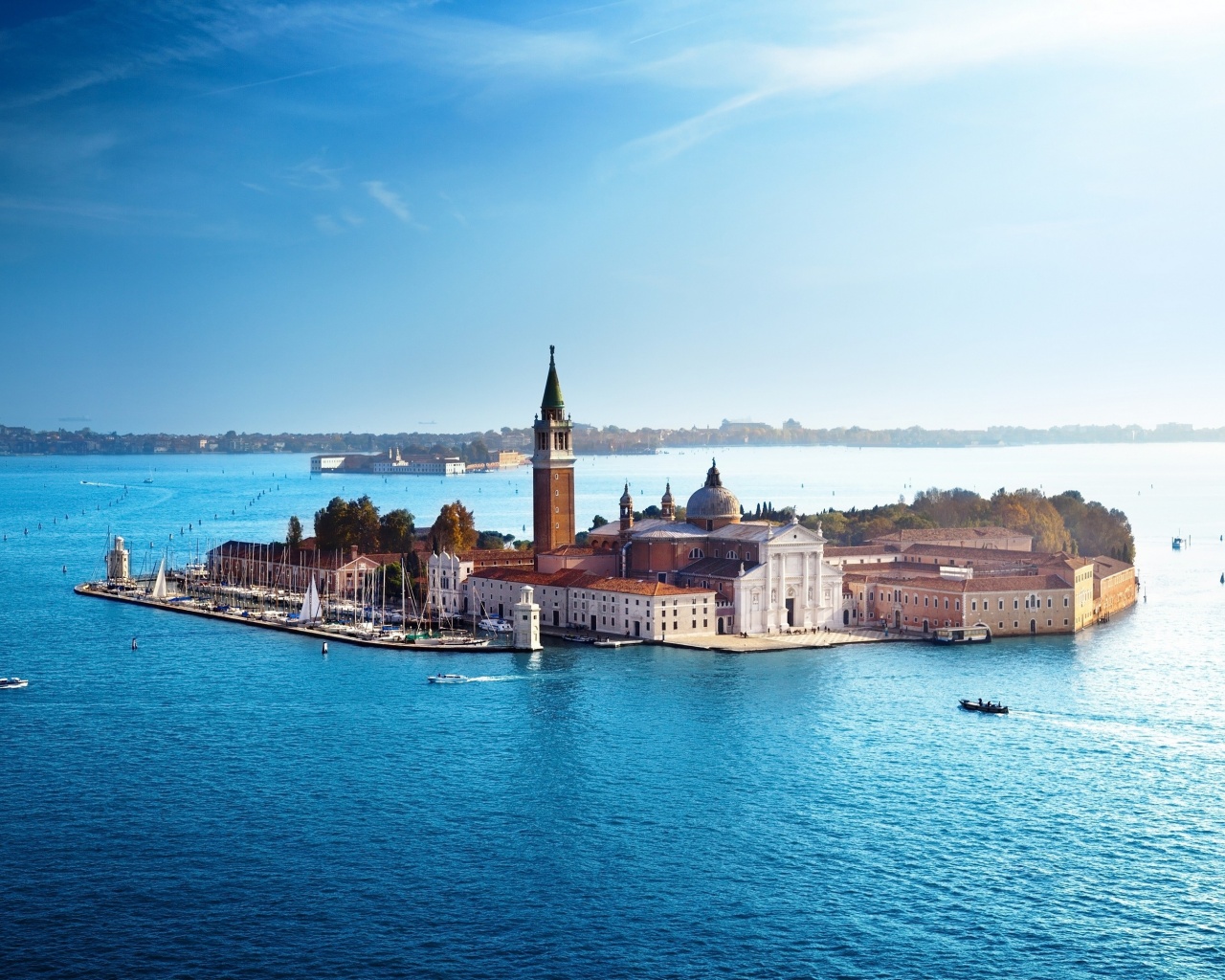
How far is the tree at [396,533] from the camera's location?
50.5 meters

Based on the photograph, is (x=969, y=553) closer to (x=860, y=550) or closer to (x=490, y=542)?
(x=860, y=550)

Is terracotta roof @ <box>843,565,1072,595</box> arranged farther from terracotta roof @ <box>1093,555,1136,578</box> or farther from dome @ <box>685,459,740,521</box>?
terracotta roof @ <box>1093,555,1136,578</box>

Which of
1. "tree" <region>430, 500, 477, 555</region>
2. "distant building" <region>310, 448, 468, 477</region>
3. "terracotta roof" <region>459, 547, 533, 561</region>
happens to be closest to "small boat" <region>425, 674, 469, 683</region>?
"terracotta roof" <region>459, 547, 533, 561</region>

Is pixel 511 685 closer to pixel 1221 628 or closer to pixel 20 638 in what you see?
pixel 20 638

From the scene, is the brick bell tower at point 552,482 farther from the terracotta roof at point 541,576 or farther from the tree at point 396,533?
the tree at point 396,533

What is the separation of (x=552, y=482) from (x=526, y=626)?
8992 millimetres

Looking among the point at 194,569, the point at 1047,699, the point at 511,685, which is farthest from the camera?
the point at 194,569

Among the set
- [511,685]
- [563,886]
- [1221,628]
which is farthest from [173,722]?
[1221,628]

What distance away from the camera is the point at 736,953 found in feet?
49.6

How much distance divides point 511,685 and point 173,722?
6.96 m

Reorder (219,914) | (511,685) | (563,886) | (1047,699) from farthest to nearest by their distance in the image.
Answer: (511,685)
(1047,699)
(563,886)
(219,914)

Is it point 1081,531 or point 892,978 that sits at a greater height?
point 1081,531

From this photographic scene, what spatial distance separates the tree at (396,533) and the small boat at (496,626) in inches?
504

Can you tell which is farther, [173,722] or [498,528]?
[498,528]
